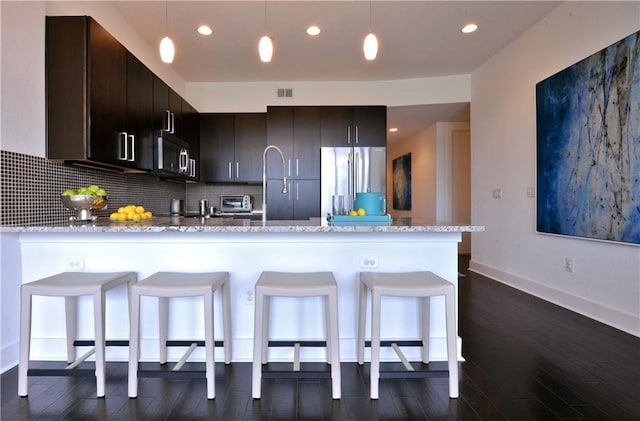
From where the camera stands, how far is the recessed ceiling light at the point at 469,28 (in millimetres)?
3392

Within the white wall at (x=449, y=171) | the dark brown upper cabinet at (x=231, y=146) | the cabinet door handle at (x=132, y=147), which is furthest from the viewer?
the white wall at (x=449, y=171)

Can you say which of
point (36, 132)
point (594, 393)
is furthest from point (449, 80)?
point (36, 132)

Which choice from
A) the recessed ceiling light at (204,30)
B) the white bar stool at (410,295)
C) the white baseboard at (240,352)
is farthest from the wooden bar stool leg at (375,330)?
the recessed ceiling light at (204,30)

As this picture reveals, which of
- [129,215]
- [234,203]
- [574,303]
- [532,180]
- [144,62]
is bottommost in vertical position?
[574,303]

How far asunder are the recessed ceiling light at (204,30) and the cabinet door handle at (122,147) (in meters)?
1.43

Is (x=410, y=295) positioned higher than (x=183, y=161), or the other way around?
(x=183, y=161)

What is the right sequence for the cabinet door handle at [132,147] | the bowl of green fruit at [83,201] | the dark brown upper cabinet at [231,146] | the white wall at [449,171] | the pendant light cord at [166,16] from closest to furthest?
the bowl of green fruit at [83,201] < the cabinet door handle at [132,147] < the pendant light cord at [166,16] < the dark brown upper cabinet at [231,146] < the white wall at [449,171]

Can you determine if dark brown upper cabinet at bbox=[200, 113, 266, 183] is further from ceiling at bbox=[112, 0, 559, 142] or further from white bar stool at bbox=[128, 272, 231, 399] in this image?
white bar stool at bbox=[128, 272, 231, 399]

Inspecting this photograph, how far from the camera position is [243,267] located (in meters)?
2.12

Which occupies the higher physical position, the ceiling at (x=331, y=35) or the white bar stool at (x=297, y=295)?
the ceiling at (x=331, y=35)

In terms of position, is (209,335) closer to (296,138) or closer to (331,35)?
(331,35)

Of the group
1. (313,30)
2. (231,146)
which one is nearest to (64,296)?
(313,30)

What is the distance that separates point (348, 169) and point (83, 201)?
10.3 ft

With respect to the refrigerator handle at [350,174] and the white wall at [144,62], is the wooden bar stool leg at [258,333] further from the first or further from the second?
the refrigerator handle at [350,174]
